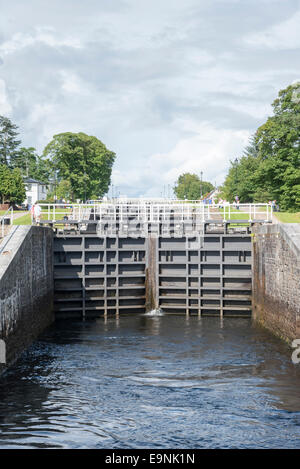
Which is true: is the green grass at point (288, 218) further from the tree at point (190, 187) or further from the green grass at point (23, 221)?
the tree at point (190, 187)

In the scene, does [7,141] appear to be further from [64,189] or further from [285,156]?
[285,156]

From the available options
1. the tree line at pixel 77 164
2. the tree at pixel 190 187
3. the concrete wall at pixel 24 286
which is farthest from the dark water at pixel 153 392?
the tree at pixel 190 187

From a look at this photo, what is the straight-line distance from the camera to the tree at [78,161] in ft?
198

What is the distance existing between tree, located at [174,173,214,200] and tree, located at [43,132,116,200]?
1584 inches

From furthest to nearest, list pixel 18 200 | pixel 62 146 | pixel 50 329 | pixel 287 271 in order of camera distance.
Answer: pixel 62 146 < pixel 18 200 < pixel 50 329 < pixel 287 271

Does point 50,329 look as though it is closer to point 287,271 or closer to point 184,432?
point 287,271

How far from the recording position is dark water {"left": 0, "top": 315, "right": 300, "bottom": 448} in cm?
812

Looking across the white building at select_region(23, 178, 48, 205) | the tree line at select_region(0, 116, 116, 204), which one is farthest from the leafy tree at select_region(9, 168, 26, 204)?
the white building at select_region(23, 178, 48, 205)

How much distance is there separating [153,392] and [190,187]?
98676 millimetres

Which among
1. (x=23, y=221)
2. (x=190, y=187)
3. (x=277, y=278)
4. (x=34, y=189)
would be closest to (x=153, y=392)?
(x=277, y=278)

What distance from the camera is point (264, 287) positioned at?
16938 millimetres

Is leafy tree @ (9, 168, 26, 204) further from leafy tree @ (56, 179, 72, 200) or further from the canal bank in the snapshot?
the canal bank
